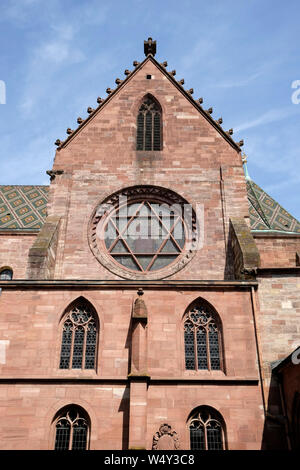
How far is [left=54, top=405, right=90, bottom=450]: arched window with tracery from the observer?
1174 centimetres

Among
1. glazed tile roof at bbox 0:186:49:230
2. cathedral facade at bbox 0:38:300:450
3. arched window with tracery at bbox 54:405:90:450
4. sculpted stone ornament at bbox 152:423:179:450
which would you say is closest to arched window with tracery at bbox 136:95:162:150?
cathedral facade at bbox 0:38:300:450

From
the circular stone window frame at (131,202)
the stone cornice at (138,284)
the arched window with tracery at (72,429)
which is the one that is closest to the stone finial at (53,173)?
the circular stone window frame at (131,202)

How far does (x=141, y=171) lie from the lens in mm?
18375

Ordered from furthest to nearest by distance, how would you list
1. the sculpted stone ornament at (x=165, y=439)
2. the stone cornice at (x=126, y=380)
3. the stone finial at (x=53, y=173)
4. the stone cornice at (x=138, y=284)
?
the stone finial at (x=53, y=173) → the stone cornice at (x=138, y=284) → the stone cornice at (x=126, y=380) → the sculpted stone ornament at (x=165, y=439)

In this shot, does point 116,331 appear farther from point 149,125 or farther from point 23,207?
point 23,207

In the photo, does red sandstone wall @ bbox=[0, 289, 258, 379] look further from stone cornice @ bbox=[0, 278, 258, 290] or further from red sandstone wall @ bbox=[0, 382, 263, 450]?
red sandstone wall @ bbox=[0, 382, 263, 450]

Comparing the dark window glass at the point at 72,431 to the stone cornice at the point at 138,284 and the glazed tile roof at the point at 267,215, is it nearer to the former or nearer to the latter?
the stone cornice at the point at 138,284

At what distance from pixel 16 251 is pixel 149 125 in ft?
Answer: 25.3

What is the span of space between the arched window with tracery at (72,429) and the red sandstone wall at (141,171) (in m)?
4.93

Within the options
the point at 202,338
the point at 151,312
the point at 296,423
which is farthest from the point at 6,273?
the point at 296,423

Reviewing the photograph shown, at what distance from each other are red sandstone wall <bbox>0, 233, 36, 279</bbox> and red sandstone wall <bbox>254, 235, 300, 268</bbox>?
9573mm

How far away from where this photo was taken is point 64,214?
57.1 ft

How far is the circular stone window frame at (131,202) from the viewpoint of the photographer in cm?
1633

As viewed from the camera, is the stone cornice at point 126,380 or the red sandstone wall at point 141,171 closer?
the stone cornice at point 126,380
